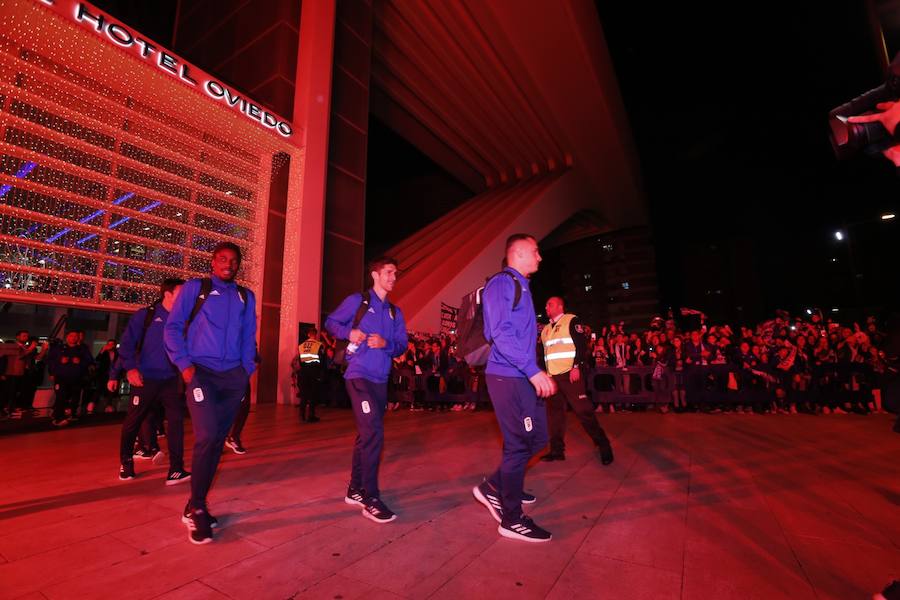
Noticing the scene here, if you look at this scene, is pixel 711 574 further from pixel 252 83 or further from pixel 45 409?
pixel 252 83

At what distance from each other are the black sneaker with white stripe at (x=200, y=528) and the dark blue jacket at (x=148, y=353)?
216 cm

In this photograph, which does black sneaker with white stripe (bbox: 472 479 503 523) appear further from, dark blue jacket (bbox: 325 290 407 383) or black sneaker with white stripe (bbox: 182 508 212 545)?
black sneaker with white stripe (bbox: 182 508 212 545)

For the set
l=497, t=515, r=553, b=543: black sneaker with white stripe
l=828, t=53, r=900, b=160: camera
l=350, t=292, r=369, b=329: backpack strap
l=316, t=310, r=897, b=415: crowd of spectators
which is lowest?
l=497, t=515, r=553, b=543: black sneaker with white stripe

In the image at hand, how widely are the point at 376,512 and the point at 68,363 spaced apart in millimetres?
8308

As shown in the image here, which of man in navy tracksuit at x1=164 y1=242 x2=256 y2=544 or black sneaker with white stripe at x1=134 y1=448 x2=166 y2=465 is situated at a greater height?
man in navy tracksuit at x1=164 y1=242 x2=256 y2=544

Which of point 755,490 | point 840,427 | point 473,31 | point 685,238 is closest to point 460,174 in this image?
point 473,31

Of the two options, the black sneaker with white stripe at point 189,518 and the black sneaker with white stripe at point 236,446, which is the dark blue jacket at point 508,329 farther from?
the black sneaker with white stripe at point 236,446

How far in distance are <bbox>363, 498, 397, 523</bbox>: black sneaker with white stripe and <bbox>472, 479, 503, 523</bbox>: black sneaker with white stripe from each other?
67 cm

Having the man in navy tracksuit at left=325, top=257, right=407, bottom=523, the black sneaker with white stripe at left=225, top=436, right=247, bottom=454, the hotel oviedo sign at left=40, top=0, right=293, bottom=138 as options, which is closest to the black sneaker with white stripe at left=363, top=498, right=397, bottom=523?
the man in navy tracksuit at left=325, top=257, right=407, bottom=523

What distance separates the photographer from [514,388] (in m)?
2.76

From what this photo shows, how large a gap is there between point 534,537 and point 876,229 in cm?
2520

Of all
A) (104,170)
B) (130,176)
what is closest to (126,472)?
(104,170)

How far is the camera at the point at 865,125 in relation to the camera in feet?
5.64

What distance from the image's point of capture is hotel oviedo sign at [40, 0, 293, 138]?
855cm
